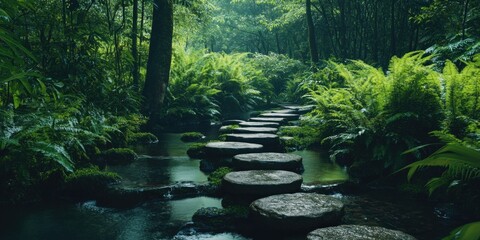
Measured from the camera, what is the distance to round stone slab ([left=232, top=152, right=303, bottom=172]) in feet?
16.2

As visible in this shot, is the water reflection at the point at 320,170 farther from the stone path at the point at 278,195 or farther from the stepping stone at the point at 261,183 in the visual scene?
the stepping stone at the point at 261,183

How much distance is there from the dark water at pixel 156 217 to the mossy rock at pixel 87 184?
209 millimetres

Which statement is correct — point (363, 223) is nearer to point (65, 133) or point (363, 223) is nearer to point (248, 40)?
point (65, 133)

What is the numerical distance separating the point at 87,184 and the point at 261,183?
2.13 metres

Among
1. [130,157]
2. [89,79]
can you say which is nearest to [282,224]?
[130,157]

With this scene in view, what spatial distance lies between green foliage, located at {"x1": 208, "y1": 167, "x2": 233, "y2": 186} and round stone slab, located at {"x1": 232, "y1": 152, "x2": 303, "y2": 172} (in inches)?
6.6

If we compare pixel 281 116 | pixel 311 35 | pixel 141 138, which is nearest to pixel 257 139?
pixel 141 138

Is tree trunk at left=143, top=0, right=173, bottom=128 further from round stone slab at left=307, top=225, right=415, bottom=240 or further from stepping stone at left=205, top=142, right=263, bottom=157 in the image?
round stone slab at left=307, top=225, right=415, bottom=240

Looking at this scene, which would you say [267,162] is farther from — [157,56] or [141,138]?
[157,56]

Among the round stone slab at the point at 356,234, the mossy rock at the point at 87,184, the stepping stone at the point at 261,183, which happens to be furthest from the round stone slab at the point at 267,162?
the round stone slab at the point at 356,234

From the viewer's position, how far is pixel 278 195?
385 centimetres

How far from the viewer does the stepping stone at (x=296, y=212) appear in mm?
3281

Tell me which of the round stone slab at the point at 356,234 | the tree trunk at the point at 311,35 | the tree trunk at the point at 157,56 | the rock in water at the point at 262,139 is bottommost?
the round stone slab at the point at 356,234

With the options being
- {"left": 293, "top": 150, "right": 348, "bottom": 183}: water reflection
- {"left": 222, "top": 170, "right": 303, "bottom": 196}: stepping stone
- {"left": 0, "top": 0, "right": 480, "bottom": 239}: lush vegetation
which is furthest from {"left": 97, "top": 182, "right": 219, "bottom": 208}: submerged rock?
{"left": 293, "top": 150, "right": 348, "bottom": 183}: water reflection
